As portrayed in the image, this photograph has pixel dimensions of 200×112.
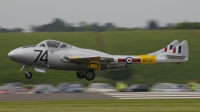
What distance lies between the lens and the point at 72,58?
4228 centimetres

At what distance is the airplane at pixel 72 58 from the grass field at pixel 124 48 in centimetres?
3759

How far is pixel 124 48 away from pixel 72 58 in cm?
6443

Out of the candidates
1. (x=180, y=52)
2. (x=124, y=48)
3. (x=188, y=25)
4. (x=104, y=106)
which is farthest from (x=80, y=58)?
(x=188, y=25)

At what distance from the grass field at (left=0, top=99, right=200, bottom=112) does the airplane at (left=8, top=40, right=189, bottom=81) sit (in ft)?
13.6

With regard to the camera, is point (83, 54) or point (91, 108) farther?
point (83, 54)

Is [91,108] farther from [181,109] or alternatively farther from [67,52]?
[67,52]

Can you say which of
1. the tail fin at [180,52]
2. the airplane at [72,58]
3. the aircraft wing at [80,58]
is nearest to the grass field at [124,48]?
the airplane at [72,58]

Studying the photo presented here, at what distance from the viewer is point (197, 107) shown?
118 ft

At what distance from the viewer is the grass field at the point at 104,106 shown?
33.5m

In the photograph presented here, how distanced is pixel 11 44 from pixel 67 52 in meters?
64.7

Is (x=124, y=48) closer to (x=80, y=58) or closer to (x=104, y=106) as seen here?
(x=80, y=58)

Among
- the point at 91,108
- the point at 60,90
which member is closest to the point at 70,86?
the point at 60,90

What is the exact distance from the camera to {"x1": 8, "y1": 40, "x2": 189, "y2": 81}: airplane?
138 feet

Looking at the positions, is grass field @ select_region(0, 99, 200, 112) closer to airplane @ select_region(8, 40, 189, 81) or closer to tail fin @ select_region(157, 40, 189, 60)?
airplane @ select_region(8, 40, 189, 81)
